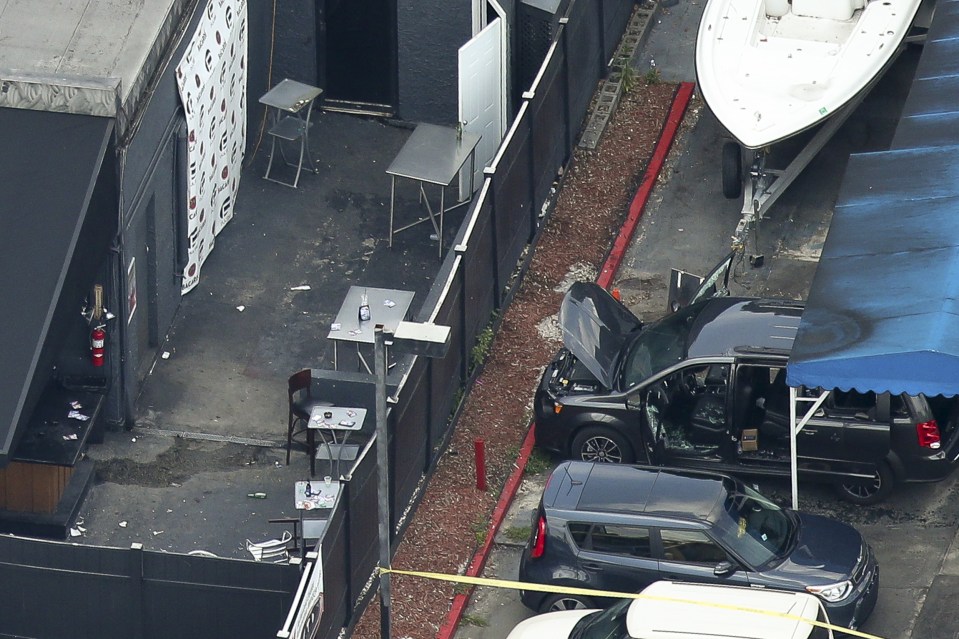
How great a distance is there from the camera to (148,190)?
Result: 2130cm

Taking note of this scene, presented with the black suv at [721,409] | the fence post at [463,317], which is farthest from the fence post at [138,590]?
the fence post at [463,317]

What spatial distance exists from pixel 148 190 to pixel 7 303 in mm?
2579

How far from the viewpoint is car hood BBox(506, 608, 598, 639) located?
16938 mm

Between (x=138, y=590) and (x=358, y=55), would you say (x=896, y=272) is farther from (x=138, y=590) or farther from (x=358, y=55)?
(x=358, y=55)

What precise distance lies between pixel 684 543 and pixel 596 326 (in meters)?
3.43

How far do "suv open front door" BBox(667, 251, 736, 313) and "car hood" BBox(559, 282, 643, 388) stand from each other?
0.57 meters

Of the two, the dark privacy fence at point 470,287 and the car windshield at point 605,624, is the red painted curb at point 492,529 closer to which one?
the dark privacy fence at point 470,287

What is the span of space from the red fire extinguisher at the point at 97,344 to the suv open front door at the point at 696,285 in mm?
5918

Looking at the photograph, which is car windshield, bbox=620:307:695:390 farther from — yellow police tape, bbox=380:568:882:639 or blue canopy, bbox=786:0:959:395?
yellow police tape, bbox=380:568:882:639

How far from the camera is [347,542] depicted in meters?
17.7

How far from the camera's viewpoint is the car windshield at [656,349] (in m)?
19.5

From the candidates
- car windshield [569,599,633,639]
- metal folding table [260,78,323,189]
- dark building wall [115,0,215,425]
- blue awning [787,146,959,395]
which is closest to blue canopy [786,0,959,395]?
blue awning [787,146,959,395]

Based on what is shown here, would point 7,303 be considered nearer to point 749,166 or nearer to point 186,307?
point 186,307

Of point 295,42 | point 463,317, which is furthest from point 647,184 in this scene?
point 295,42
